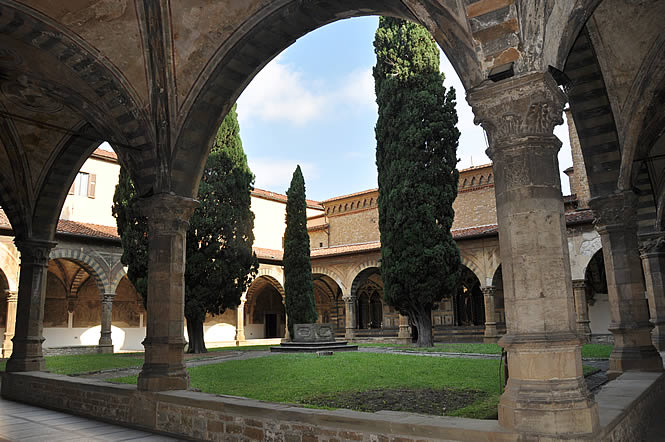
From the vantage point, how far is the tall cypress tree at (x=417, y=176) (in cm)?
1499

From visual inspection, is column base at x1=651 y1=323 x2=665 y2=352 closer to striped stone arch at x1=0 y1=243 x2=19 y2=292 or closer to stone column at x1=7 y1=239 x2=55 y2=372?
stone column at x1=7 y1=239 x2=55 y2=372

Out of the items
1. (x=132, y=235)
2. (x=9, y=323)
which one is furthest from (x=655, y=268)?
(x=9, y=323)

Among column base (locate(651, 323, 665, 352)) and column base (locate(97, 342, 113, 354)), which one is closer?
column base (locate(651, 323, 665, 352))

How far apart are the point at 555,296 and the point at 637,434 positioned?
2177mm

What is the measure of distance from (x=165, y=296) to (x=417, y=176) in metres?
10.1

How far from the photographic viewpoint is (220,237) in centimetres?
1561

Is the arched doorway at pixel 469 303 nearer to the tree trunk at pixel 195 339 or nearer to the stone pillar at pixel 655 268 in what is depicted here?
the stone pillar at pixel 655 268

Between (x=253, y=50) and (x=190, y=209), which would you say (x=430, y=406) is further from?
(x=253, y=50)

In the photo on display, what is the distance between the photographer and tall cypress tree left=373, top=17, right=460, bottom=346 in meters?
15.0

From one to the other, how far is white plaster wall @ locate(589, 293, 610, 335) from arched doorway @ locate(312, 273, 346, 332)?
12190 mm

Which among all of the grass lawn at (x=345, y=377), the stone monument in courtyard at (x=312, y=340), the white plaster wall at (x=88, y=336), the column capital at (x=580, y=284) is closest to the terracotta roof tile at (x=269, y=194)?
the white plaster wall at (x=88, y=336)

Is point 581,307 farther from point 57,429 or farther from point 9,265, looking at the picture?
point 9,265

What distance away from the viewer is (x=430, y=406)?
18.6 feet

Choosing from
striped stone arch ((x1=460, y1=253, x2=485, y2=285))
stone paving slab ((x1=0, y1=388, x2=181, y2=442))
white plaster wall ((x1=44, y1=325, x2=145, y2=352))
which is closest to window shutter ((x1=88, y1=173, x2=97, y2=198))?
white plaster wall ((x1=44, y1=325, x2=145, y2=352))
